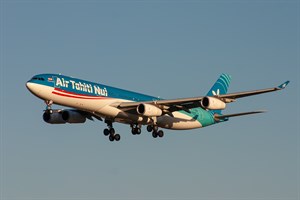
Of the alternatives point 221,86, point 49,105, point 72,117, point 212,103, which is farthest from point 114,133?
point 221,86

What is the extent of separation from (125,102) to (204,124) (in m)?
12.2

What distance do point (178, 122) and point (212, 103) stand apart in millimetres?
8508

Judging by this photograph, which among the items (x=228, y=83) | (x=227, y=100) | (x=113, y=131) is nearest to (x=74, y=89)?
(x=113, y=131)

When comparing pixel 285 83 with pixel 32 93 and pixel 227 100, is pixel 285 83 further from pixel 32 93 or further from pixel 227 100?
pixel 32 93

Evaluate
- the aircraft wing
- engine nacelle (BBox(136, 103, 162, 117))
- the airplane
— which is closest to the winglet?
the airplane

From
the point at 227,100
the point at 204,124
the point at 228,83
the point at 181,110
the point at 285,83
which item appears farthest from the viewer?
the point at 228,83

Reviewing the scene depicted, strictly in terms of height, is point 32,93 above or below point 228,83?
below

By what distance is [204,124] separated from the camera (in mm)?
80375

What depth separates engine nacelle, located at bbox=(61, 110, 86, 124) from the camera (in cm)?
7475

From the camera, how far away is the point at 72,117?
7475cm

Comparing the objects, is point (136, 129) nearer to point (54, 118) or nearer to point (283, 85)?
point (54, 118)

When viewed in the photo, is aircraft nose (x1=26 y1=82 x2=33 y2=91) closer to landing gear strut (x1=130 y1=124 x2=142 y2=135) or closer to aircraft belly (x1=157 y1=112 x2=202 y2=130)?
landing gear strut (x1=130 y1=124 x2=142 y2=135)

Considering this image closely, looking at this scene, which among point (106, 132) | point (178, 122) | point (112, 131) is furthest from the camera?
point (178, 122)

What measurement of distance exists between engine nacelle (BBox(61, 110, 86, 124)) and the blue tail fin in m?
16.2
